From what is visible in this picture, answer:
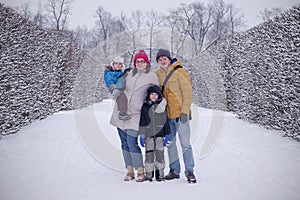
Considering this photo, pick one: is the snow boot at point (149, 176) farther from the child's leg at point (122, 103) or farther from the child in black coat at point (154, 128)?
the child's leg at point (122, 103)

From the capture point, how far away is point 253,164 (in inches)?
143

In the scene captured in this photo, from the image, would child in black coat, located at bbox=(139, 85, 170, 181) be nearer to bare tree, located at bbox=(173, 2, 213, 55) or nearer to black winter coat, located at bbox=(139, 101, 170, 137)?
black winter coat, located at bbox=(139, 101, 170, 137)

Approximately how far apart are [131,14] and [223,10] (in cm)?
1324

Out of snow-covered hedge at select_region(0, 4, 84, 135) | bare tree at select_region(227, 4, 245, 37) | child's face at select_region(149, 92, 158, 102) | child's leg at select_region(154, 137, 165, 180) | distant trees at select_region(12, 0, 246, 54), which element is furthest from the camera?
bare tree at select_region(227, 4, 245, 37)

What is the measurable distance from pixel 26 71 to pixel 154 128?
150 inches

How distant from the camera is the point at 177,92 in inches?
123

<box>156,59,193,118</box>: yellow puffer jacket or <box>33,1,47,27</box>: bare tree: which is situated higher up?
<box>33,1,47,27</box>: bare tree

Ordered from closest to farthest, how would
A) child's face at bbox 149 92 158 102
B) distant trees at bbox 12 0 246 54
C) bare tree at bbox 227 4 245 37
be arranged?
child's face at bbox 149 92 158 102 < distant trees at bbox 12 0 246 54 < bare tree at bbox 227 4 245 37

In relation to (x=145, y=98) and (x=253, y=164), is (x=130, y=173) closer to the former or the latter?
(x=145, y=98)

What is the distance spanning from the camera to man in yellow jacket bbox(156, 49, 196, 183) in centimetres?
307

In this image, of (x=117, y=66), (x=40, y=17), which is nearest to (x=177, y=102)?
(x=117, y=66)

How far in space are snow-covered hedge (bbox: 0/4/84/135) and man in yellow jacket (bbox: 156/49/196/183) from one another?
3.36m

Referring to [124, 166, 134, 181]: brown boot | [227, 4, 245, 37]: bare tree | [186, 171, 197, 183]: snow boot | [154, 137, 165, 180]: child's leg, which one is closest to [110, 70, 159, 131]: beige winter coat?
[154, 137, 165, 180]: child's leg

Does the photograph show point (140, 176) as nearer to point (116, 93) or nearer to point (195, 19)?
point (116, 93)
